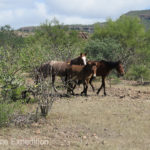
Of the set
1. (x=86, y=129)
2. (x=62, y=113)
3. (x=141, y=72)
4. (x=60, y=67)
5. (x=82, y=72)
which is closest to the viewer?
(x=86, y=129)

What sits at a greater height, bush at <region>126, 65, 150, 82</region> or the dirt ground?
bush at <region>126, 65, 150, 82</region>

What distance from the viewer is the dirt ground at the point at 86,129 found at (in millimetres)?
6559

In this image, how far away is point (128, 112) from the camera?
384 inches

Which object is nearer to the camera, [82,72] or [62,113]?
[62,113]

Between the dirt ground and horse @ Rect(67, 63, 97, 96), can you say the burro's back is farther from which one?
the dirt ground

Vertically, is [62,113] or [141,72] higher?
[141,72]

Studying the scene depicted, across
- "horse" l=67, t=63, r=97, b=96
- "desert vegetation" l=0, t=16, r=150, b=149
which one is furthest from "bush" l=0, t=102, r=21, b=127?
"horse" l=67, t=63, r=97, b=96

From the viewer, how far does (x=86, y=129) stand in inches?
306

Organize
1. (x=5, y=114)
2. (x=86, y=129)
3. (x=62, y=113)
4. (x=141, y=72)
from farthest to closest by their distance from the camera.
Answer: (x=141, y=72) < (x=62, y=113) < (x=86, y=129) < (x=5, y=114)

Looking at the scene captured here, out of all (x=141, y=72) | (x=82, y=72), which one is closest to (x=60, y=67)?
(x=82, y=72)

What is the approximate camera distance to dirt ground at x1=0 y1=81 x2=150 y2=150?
6.56m

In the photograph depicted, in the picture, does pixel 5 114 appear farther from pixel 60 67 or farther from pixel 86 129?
pixel 60 67

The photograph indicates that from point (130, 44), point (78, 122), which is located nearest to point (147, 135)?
point (78, 122)

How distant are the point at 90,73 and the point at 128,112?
3857 mm
